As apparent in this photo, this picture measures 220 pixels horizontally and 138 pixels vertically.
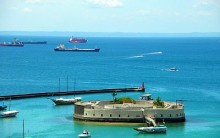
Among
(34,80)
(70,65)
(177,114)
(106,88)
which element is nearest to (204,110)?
(177,114)

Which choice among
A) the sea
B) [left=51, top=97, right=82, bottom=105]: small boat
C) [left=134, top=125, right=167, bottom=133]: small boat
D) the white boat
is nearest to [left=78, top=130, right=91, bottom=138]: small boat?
the sea

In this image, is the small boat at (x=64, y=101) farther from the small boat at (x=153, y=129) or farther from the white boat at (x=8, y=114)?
the small boat at (x=153, y=129)

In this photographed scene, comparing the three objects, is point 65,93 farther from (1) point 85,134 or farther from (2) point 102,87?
(1) point 85,134

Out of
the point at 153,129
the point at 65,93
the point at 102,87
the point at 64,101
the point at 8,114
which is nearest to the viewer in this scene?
the point at 153,129

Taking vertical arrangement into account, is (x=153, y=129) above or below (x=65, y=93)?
below

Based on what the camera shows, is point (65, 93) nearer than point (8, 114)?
No

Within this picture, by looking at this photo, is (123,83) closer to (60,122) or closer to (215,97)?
(215,97)

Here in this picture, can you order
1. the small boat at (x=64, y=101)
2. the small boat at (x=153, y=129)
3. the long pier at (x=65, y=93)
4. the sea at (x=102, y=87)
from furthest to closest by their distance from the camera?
1. the long pier at (x=65, y=93)
2. the small boat at (x=64, y=101)
3. the sea at (x=102, y=87)
4. the small boat at (x=153, y=129)

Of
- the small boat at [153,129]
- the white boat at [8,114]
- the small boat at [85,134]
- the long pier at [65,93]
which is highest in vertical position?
the long pier at [65,93]

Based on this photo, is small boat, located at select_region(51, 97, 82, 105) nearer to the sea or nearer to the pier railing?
the sea

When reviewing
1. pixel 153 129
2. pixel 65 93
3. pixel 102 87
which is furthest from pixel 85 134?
pixel 102 87

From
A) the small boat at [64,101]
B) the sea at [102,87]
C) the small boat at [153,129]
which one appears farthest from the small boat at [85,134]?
the small boat at [64,101]
